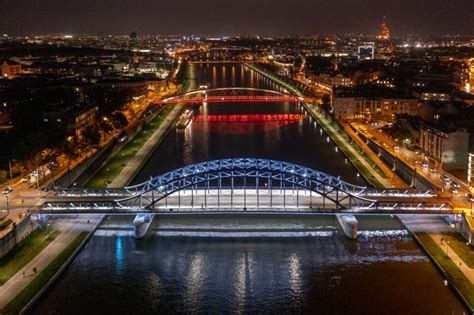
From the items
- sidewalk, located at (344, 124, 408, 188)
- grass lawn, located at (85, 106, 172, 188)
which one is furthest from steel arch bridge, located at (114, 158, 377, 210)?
grass lawn, located at (85, 106, 172, 188)

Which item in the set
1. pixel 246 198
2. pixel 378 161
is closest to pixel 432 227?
pixel 246 198

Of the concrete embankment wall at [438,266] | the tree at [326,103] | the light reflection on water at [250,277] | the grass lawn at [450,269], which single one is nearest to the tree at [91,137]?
the light reflection on water at [250,277]

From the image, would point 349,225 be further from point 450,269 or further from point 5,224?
point 5,224

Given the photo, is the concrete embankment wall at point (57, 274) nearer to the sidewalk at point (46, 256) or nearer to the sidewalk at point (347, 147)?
the sidewalk at point (46, 256)

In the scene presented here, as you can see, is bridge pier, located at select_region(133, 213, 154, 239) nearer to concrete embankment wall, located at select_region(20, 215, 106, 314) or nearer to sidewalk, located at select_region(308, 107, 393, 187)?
concrete embankment wall, located at select_region(20, 215, 106, 314)

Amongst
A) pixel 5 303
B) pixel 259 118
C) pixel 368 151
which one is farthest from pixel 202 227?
pixel 259 118
